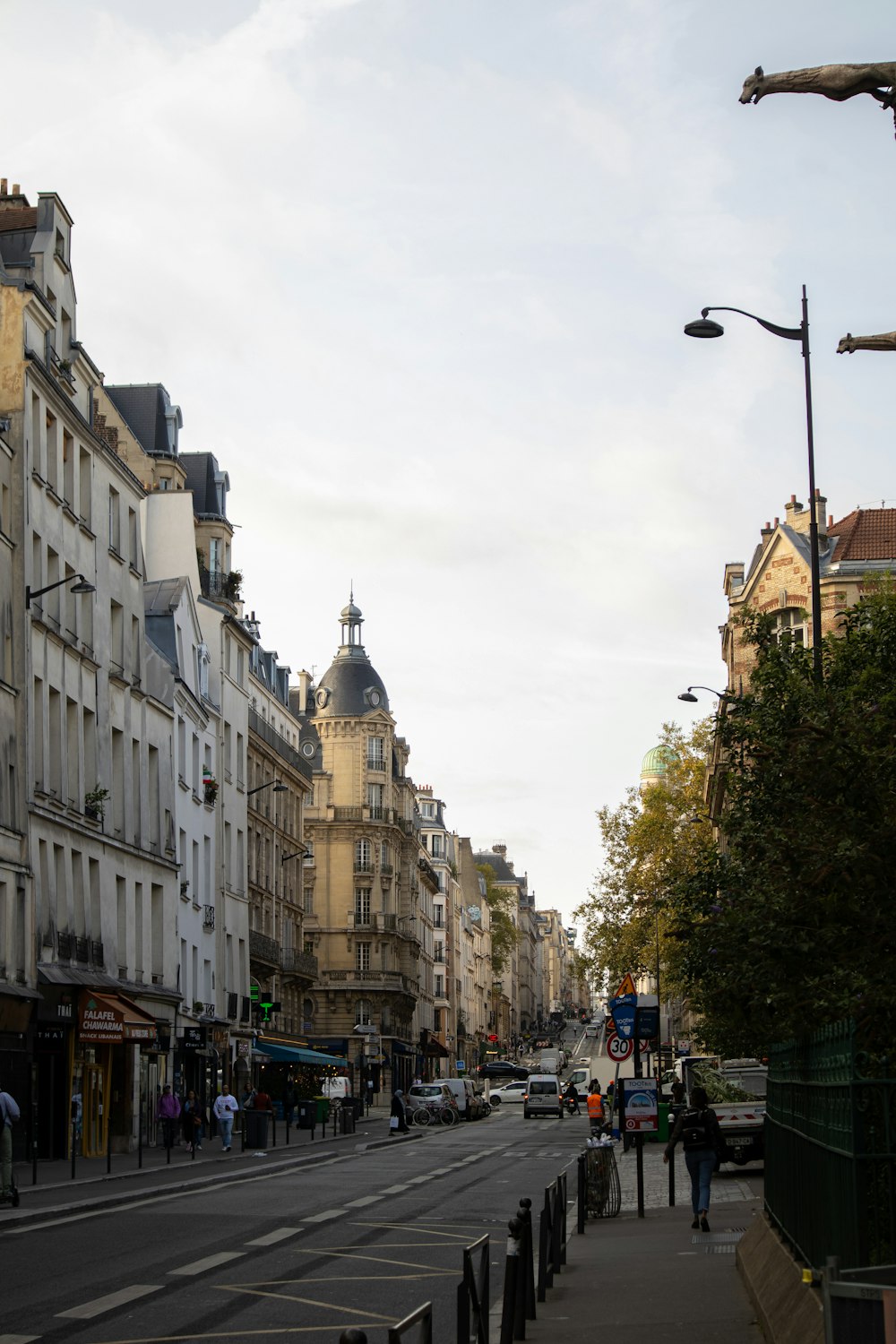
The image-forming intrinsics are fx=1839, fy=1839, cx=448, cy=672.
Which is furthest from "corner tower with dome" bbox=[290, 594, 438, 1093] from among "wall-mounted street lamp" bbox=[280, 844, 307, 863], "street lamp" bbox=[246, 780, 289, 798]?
"street lamp" bbox=[246, 780, 289, 798]

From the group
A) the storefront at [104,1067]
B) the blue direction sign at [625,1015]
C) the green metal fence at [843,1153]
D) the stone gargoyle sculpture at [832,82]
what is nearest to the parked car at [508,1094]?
the storefront at [104,1067]

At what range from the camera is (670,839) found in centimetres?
7144

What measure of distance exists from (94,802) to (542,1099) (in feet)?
128

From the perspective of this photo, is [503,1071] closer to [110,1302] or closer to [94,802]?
[94,802]

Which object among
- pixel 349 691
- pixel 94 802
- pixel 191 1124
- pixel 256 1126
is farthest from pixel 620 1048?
pixel 349 691

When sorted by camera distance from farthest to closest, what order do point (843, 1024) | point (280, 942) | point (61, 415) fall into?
point (280, 942) < point (61, 415) < point (843, 1024)

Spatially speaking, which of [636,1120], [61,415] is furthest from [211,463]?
[636,1120]

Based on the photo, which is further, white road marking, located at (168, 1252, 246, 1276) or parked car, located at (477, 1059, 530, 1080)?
parked car, located at (477, 1059, 530, 1080)

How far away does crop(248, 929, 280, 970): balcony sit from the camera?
69.8 meters

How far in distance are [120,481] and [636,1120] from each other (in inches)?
1029

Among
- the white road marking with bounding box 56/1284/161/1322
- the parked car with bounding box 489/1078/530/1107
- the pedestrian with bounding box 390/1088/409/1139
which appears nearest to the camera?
the white road marking with bounding box 56/1284/161/1322

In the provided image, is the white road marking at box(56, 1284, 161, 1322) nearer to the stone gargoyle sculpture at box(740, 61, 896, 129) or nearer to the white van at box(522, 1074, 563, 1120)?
the stone gargoyle sculpture at box(740, 61, 896, 129)

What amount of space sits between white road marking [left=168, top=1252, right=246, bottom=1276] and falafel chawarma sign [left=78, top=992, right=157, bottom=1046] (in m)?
20.5

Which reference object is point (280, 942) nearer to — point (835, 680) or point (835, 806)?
point (835, 680)
